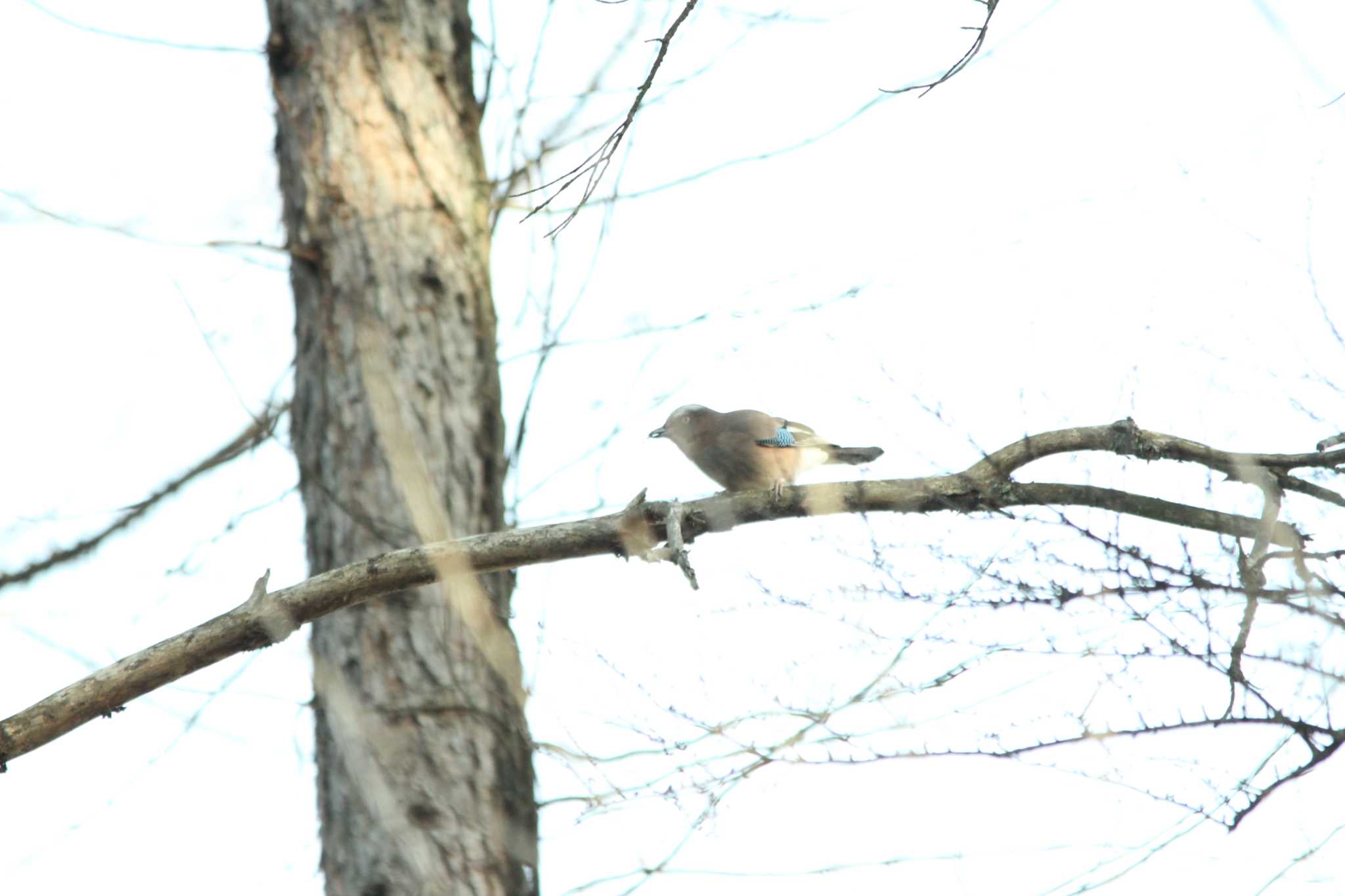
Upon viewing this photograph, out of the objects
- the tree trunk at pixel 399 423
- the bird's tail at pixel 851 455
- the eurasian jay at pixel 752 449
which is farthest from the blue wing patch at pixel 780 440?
the tree trunk at pixel 399 423

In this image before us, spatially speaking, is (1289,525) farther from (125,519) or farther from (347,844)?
(125,519)

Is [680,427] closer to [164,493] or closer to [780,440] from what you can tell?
[780,440]

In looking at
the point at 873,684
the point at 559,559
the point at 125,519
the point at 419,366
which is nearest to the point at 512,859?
the point at 559,559

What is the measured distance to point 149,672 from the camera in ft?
12.1

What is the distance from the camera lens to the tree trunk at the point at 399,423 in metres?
4.34

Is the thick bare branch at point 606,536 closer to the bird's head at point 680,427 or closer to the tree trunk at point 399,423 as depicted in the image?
the tree trunk at point 399,423

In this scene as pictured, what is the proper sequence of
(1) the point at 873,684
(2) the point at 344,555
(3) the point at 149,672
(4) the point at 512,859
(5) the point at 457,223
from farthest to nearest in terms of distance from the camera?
(5) the point at 457,223 → (2) the point at 344,555 → (4) the point at 512,859 → (1) the point at 873,684 → (3) the point at 149,672

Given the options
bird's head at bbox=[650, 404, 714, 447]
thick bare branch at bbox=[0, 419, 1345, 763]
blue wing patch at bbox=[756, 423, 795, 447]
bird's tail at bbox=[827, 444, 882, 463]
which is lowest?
thick bare branch at bbox=[0, 419, 1345, 763]

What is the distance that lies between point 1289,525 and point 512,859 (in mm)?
2510

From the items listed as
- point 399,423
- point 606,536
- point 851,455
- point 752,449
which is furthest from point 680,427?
point 606,536

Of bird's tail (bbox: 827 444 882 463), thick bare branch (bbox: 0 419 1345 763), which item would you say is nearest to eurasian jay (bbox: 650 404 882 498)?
bird's tail (bbox: 827 444 882 463)

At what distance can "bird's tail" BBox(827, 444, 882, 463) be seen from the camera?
5.75 meters

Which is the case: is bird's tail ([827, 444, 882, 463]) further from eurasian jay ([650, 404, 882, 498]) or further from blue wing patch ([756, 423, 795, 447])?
blue wing patch ([756, 423, 795, 447])

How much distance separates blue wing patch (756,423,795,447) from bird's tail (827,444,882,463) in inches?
7.0
